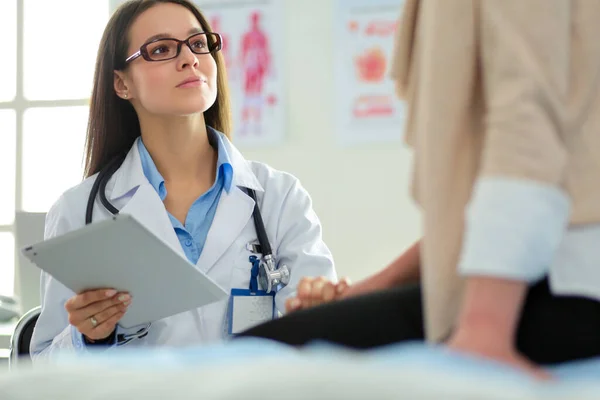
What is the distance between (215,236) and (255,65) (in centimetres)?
197

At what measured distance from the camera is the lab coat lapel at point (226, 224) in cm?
204

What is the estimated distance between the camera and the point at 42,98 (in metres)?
4.25

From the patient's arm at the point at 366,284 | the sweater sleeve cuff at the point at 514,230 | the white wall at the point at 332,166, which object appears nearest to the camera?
the sweater sleeve cuff at the point at 514,230

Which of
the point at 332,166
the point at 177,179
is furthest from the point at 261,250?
the point at 332,166

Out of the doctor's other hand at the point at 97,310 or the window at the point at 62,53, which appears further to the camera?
the window at the point at 62,53

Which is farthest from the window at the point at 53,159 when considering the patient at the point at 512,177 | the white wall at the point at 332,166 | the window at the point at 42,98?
the patient at the point at 512,177

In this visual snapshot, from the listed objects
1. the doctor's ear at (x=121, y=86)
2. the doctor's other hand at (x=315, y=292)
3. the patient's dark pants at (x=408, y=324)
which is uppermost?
the doctor's ear at (x=121, y=86)

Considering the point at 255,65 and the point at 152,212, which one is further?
the point at 255,65

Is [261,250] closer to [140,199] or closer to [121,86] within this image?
[140,199]

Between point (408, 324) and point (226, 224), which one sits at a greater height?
point (408, 324)

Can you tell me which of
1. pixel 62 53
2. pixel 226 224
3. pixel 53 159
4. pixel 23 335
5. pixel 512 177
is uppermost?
pixel 512 177

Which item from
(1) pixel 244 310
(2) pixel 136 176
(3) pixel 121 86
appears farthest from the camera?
(3) pixel 121 86

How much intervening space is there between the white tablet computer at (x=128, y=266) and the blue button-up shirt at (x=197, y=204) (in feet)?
1.28

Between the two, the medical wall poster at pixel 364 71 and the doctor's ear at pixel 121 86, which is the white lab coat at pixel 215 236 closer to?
the doctor's ear at pixel 121 86
